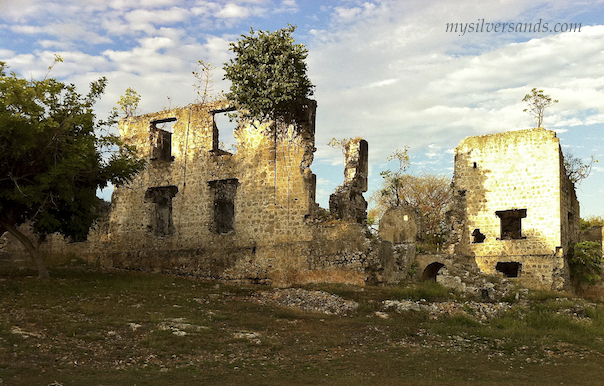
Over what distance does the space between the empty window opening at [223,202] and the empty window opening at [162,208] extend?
1775 millimetres

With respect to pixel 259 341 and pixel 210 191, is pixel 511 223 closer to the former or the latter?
pixel 210 191

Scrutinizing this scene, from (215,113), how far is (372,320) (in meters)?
10.8

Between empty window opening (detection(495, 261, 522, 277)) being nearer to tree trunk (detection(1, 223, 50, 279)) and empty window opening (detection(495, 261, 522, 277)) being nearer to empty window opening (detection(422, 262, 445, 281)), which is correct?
empty window opening (detection(422, 262, 445, 281))

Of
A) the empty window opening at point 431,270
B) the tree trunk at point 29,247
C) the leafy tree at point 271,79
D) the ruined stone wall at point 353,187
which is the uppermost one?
the leafy tree at point 271,79

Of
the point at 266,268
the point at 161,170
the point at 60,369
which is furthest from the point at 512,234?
the point at 60,369

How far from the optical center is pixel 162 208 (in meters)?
23.0

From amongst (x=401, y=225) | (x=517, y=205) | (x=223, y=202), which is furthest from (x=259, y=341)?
(x=401, y=225)

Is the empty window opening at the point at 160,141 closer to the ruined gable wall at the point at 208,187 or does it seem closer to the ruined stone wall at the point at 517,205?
the ruined gable wall at the point at 208,187

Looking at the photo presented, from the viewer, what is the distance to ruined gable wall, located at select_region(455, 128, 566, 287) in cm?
2289

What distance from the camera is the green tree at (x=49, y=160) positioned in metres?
16.1

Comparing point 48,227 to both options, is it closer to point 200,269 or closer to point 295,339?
point 200,269

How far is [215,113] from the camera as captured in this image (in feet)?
71.6

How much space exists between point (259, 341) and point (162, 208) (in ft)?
40.8

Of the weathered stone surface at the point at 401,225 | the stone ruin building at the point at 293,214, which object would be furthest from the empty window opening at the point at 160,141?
the weathered stone surface at the point at 401,225
